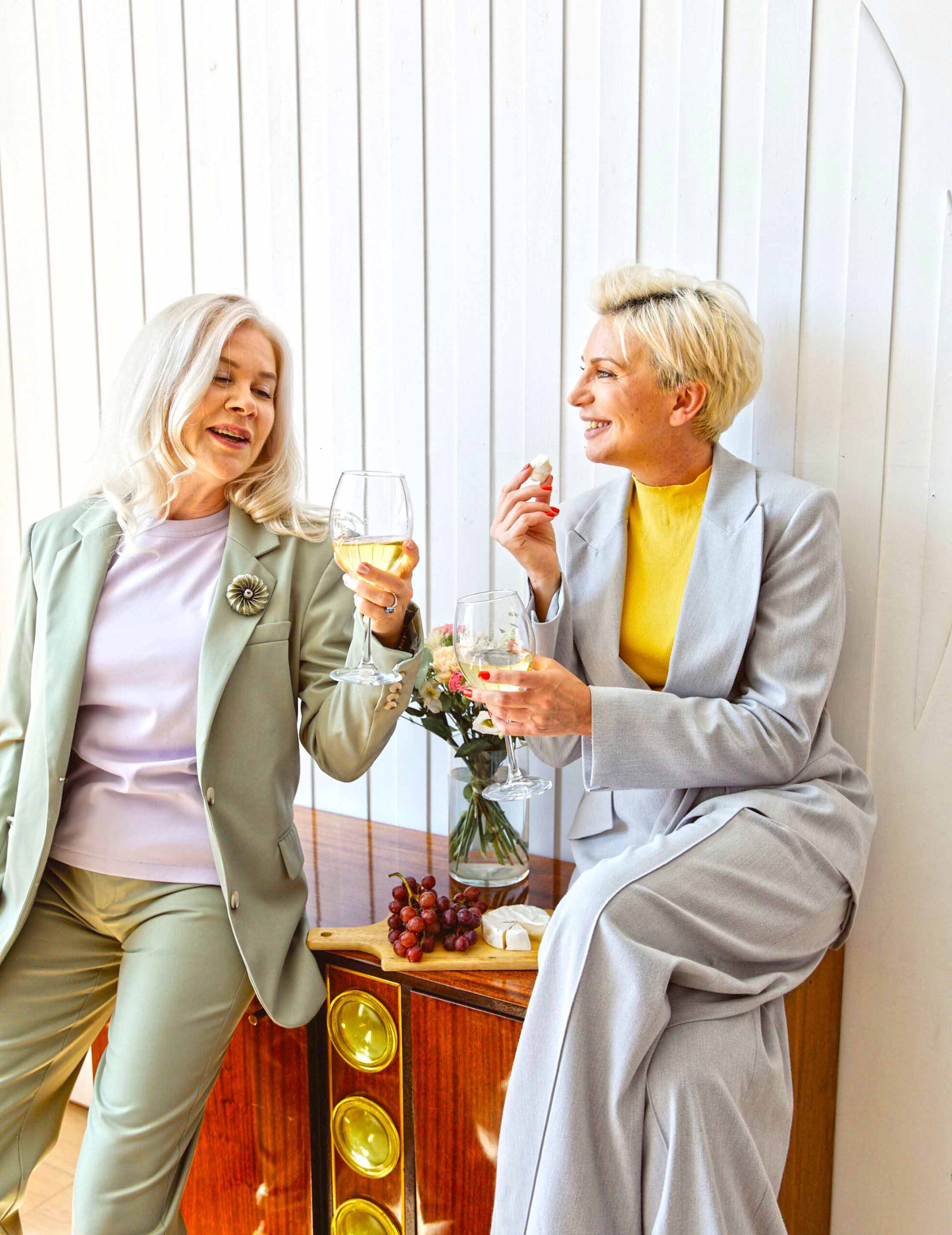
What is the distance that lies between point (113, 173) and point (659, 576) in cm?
182

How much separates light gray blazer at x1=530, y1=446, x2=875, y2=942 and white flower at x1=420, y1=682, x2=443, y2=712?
0.21m

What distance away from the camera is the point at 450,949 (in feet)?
5.37

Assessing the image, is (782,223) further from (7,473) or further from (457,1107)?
(7,473)

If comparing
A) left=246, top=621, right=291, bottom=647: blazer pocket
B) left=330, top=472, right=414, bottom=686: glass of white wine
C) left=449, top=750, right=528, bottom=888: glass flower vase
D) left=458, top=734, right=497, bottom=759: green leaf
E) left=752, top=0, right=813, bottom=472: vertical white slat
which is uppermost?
left=752, top=0, right=813, bottom=472: vertical white slat

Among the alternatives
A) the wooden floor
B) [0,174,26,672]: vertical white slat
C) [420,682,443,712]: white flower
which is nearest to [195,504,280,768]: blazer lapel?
[420,682,443,712]: white flower

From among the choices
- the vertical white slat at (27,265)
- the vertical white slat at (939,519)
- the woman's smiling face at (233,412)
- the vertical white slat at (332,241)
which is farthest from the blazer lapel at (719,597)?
the vertical white slat at (27,265)

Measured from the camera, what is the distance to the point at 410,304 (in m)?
2.20

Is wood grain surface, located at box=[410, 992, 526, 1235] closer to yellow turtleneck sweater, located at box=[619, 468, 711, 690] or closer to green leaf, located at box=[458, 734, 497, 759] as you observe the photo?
green leaf, located at box=[458, 734, 497, 759]

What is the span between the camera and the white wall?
1.72 meters

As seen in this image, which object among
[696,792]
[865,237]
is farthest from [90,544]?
[865,237]

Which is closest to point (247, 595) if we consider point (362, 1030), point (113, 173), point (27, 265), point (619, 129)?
point (362, 1030)

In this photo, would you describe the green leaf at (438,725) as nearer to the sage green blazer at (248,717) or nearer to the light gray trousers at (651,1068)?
the sage green blazer at (248,717)

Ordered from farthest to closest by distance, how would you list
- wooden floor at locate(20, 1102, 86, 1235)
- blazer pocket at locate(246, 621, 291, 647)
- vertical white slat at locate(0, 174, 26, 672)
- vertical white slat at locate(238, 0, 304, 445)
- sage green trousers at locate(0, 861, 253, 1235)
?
vertical white slat at locate(0, 174, 26, 672) → vertical white slat at locate(238, 0, 304, 445) → wooden floor at locate(20, 1102, 86, 1235) → blazer pocket at locate(246, 621, 291, 647) → sage green trousers at locate(0, 861, 253, 1235)

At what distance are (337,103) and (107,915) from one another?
1.73 metres
